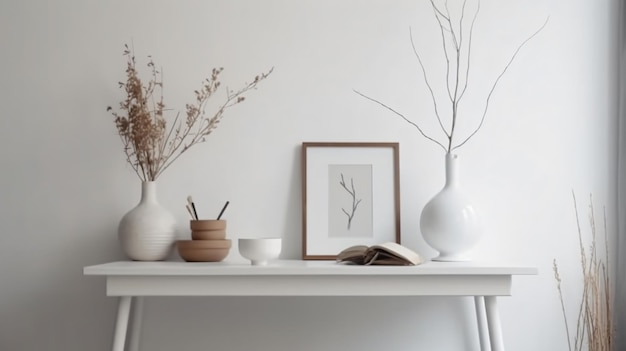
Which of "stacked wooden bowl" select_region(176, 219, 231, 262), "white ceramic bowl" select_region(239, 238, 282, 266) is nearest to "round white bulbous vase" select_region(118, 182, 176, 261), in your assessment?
"stacked wooden bowl" select_region(176, 219, 231, 262)

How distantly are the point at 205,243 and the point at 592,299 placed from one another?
54.7 inches

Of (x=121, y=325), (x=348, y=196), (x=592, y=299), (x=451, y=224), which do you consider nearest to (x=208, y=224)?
(x=121, y=325)

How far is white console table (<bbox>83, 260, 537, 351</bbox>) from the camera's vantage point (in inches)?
80.4

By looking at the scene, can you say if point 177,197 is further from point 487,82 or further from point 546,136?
point 546,136

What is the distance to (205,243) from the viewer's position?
Answer: 2279 millimetres

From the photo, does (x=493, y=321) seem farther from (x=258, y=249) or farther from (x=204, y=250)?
(x=204, y=250)

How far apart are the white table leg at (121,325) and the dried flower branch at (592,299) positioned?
4.91 ft

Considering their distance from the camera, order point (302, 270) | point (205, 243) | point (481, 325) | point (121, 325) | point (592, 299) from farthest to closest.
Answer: point (592, 299)
point (481, 325)
point (205, 243)
point (121, 325)
point (302, 270)

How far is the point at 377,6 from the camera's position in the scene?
259cm

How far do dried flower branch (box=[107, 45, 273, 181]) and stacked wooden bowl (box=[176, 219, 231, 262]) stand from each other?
27cm

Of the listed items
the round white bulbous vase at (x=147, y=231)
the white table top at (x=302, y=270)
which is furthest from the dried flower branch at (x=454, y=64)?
the round white bulbous vase at (x=147, y=231)

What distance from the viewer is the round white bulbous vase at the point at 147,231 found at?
2312 millimetres

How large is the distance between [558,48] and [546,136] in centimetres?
33

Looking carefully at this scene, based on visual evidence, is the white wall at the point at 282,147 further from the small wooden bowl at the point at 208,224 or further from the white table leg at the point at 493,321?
the white table leg at the point at 493,321
